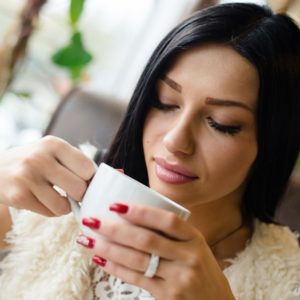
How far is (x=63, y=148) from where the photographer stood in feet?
2.00

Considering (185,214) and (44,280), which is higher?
(185,214)

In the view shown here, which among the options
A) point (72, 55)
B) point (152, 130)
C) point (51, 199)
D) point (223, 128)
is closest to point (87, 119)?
point (72, 55)

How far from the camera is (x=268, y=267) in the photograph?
3.07 ft

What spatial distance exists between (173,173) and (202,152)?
68 millimetres

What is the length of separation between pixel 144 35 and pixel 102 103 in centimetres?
78

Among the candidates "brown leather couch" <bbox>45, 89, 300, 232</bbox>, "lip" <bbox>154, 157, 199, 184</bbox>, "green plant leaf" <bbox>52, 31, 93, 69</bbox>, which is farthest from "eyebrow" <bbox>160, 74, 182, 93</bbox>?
"green plant leaf" <bbox>52, 31, 93, 69</bbox>

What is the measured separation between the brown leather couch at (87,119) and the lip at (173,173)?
495 mm

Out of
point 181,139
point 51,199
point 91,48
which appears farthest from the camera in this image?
point 91,48

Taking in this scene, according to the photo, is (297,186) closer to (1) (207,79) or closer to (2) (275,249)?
(2) (275,249)

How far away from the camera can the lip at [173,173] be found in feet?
2.41

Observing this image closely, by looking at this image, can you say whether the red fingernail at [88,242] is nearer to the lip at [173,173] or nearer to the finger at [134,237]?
the finger at [134,237]

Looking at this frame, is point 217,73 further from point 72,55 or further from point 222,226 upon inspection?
point 72,55

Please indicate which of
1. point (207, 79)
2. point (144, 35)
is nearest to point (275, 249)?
point (207, 79)

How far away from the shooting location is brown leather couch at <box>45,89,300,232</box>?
49.7 inches
